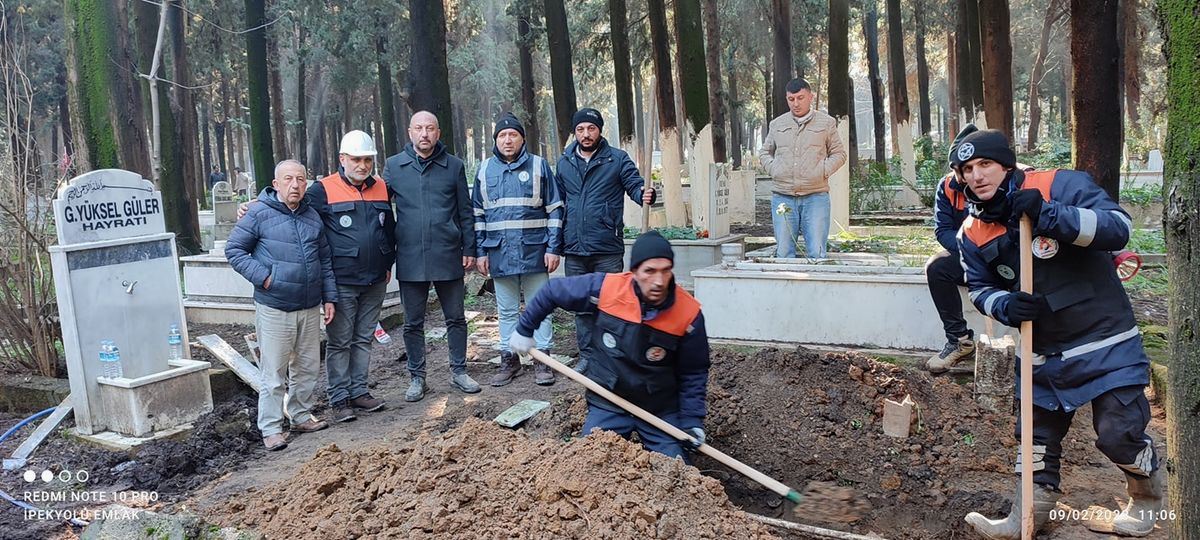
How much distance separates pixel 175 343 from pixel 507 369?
230 centimetres

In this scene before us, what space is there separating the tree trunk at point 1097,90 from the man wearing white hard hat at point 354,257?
5.50 m

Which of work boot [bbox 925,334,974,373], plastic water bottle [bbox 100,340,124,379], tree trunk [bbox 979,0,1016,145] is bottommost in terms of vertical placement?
work boot [bbox 925,334,974,373]

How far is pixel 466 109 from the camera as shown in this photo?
4216cm

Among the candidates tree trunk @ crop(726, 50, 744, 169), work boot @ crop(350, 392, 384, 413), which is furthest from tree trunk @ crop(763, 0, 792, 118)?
work boot @ crop(350, 392, 384, 413)

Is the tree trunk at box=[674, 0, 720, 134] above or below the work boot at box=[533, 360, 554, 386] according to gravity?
above

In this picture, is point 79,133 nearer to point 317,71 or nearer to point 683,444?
point 683,444

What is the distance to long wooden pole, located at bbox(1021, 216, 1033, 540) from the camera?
3.52 m

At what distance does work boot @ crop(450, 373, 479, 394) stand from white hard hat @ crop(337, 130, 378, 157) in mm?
1749

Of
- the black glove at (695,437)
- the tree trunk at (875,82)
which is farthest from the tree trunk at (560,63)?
the tree trunk at (875,82)

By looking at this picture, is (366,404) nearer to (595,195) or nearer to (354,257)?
(354,257)

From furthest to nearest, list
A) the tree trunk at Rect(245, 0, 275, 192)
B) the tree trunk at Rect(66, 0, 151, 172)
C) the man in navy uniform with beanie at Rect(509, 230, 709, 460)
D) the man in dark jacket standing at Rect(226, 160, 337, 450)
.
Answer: the tree trunk at Rect(245, 0, 275, 192) < the tree trunk at Rect(66, 0, 151, 172) < the man in dark jacket standing at Rect(226, 160, 337, 450) < the man in navy uniform with beanie at Rect(509, 230, 709, 460)

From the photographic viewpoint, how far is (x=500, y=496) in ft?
11.4

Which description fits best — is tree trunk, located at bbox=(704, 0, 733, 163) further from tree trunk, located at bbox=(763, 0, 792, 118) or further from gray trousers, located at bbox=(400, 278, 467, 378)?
gray trousers, located at bbox=(400, 278, 467, 378)

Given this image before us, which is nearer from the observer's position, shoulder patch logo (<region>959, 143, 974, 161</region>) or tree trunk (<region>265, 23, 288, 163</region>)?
shoulder patch logo (<region>959, 143, 974, 161</region>)
